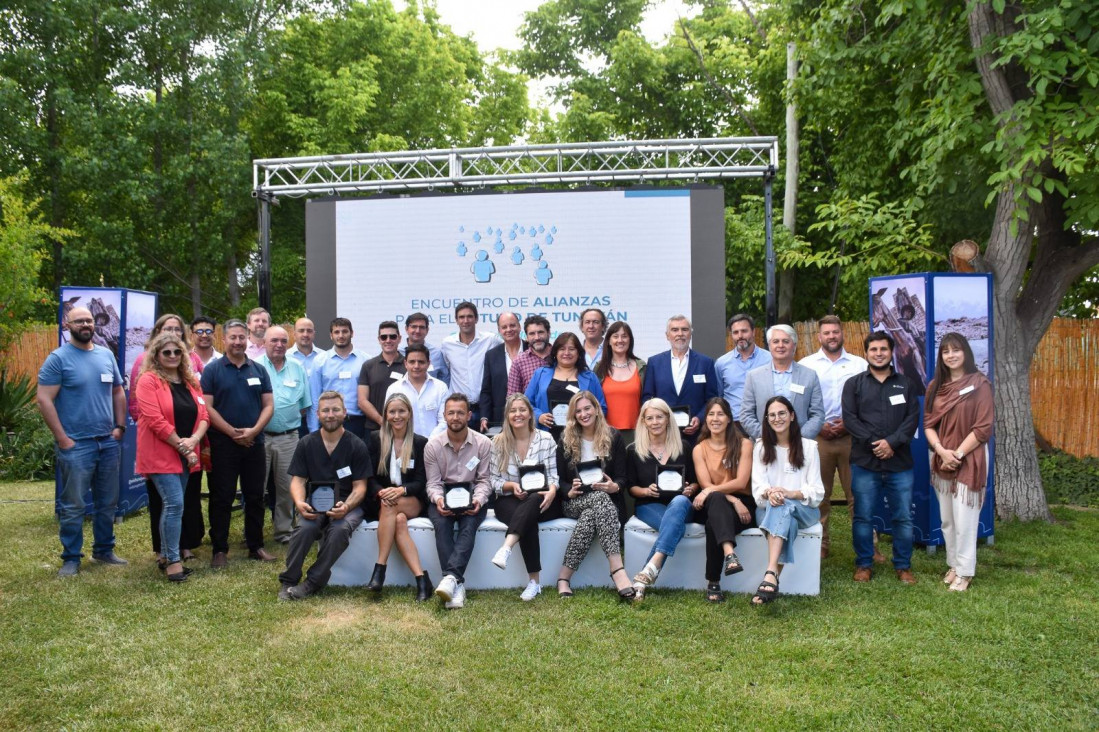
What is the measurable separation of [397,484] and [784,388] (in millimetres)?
2336

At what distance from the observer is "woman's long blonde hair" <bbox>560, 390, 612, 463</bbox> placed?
4.49 m

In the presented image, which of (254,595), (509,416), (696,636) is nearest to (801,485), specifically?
(696,636)

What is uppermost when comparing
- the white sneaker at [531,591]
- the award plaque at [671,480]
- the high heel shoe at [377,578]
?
the award plaque at [671,480]

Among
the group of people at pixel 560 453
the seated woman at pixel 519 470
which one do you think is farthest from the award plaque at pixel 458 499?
the seated woman at pixel 519 470

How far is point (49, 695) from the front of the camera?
303 centimetres

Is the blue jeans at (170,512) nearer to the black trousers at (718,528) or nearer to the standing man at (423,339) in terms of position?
the standing man at (423,339)

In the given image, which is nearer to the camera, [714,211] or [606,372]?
[606,372]

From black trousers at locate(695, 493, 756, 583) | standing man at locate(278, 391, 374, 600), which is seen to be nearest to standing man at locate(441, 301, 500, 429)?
standing man at locate(278, 391, 374, 600)

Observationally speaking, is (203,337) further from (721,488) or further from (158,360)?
(721,488)

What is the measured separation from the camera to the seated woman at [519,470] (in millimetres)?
4348

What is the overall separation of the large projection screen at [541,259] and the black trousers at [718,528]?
287 cm

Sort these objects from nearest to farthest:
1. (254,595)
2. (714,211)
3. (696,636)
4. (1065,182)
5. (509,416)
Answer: (696,636) < (254,595) < (509,416) < (1065,182) < (714,211)

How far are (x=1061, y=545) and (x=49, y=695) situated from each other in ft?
18.7

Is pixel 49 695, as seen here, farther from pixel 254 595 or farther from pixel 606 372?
pixel 606 372
